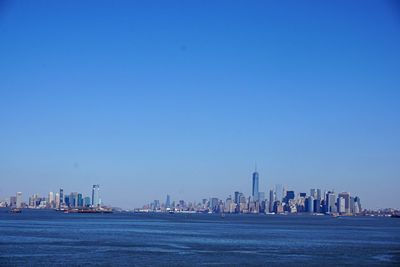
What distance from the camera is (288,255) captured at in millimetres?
57688

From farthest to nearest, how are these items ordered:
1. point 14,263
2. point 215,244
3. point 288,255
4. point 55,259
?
point 215,244 < point 288,255 < point 55,259 < point 14,263

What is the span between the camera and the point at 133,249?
2378 inches

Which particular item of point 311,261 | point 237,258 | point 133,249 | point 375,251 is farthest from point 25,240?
point 375,251

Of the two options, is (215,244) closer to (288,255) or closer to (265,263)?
(288,255)

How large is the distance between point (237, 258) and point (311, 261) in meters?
6.67

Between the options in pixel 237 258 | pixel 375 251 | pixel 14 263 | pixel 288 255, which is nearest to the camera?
pixel 14 263

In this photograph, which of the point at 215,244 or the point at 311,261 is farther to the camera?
the point at 215,244

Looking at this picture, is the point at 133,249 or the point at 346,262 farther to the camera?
the point at 133,249

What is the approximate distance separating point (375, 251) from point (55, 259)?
34.7 metres

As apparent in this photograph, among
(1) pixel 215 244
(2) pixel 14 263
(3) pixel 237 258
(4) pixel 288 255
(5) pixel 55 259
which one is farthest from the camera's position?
(1) pixel 215 244

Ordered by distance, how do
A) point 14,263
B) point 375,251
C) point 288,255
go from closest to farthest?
point 14,263, point 288,255, point 375,251

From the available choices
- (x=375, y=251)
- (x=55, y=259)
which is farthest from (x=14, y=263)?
(x=375, y=251)

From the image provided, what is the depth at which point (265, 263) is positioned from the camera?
1973 inches

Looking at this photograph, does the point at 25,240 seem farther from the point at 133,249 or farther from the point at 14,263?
the point at 14,263
